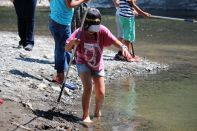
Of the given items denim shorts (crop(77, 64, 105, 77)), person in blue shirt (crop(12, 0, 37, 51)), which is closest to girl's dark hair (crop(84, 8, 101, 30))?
denim shorts (crop(77, 64, 105, 77))

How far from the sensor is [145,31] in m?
20.7

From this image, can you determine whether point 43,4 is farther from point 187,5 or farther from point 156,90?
point 156,90

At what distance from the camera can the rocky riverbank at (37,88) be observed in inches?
254

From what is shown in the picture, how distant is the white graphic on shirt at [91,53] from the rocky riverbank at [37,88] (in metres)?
0.82

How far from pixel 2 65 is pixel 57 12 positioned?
1.59m

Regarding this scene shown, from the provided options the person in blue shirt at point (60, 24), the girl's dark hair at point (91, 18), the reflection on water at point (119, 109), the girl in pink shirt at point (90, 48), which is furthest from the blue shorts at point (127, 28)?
the girl's dark hair at point (91, 18)

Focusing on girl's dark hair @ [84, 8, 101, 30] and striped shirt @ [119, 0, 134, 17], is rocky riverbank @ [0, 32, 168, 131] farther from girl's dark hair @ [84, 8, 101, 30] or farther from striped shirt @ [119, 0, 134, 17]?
girl's dark hair @ [84, 8, 101, 30]

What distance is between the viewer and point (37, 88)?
27.2ft

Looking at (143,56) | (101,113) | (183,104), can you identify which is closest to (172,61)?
(143,56)

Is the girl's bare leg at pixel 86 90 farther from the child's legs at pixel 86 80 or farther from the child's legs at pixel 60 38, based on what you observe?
the child's legs at pixel 60 38

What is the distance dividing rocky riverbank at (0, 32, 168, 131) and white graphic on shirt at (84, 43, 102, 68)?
2.68 ft

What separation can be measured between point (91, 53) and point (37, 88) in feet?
5.40

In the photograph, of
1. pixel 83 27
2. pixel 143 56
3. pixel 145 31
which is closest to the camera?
pixel 83 27

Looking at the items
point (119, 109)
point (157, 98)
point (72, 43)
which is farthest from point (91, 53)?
point (157, 98)
